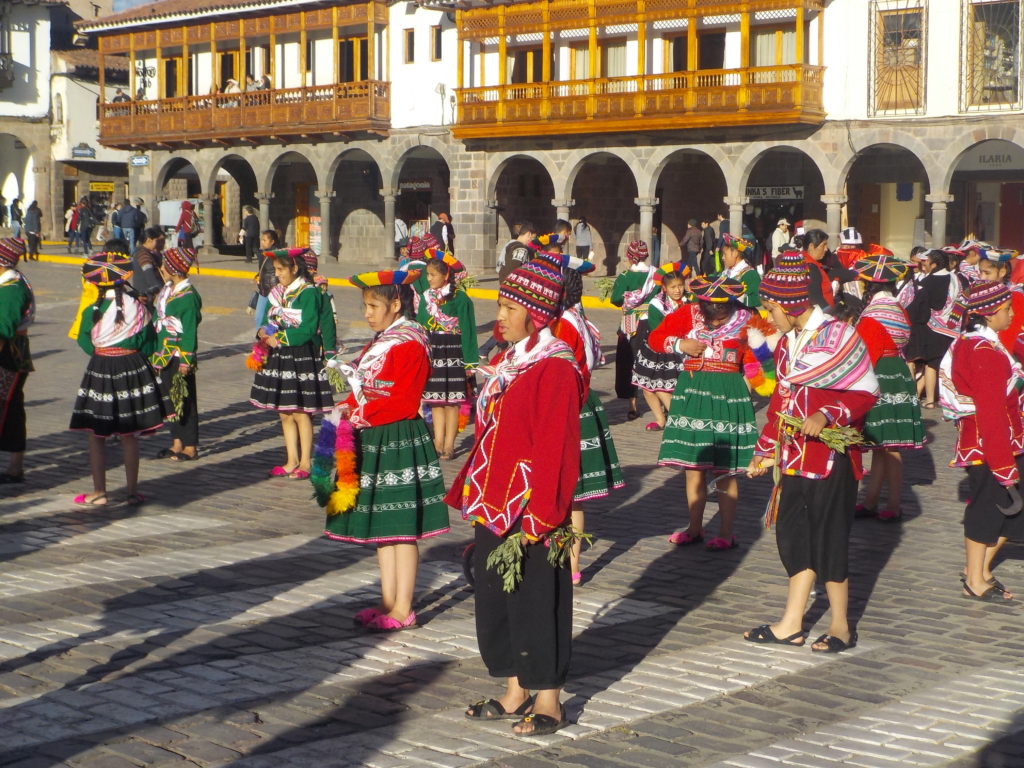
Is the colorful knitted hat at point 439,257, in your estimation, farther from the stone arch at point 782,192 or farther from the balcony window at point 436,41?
the balcony window at point 436,41

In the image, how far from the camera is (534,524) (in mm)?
5301

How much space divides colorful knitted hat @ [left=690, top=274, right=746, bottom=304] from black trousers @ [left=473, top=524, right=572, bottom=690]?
3.49 meters

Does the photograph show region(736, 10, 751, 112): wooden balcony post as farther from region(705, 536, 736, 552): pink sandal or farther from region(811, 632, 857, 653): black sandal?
region(811, 632, 857, 653): black sandal

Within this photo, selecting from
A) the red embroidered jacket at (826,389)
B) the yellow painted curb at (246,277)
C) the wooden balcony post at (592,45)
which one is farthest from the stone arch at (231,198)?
the red embroidered jacket at (826,389)

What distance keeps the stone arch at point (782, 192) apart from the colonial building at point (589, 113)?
53 mm

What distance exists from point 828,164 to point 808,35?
2820mm

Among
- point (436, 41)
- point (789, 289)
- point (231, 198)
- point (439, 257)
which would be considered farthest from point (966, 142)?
point (231, 198)

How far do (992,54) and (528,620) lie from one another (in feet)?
87.4

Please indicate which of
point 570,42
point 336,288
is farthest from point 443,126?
point 336,288

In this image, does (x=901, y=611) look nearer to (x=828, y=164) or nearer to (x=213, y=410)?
(x=213, y=410)

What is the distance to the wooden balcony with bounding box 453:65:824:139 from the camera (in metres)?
30.5

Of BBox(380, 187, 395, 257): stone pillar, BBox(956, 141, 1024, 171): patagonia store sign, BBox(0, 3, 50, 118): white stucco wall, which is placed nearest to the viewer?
BBox(956, 141, 1024, 171): patagonia store sign

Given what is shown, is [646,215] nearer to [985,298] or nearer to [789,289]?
[985,298]

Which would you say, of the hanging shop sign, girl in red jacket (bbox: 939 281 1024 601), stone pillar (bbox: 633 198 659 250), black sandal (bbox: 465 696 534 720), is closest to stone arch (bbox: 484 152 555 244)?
stone pillar (bbox: 633 198 659 250)
